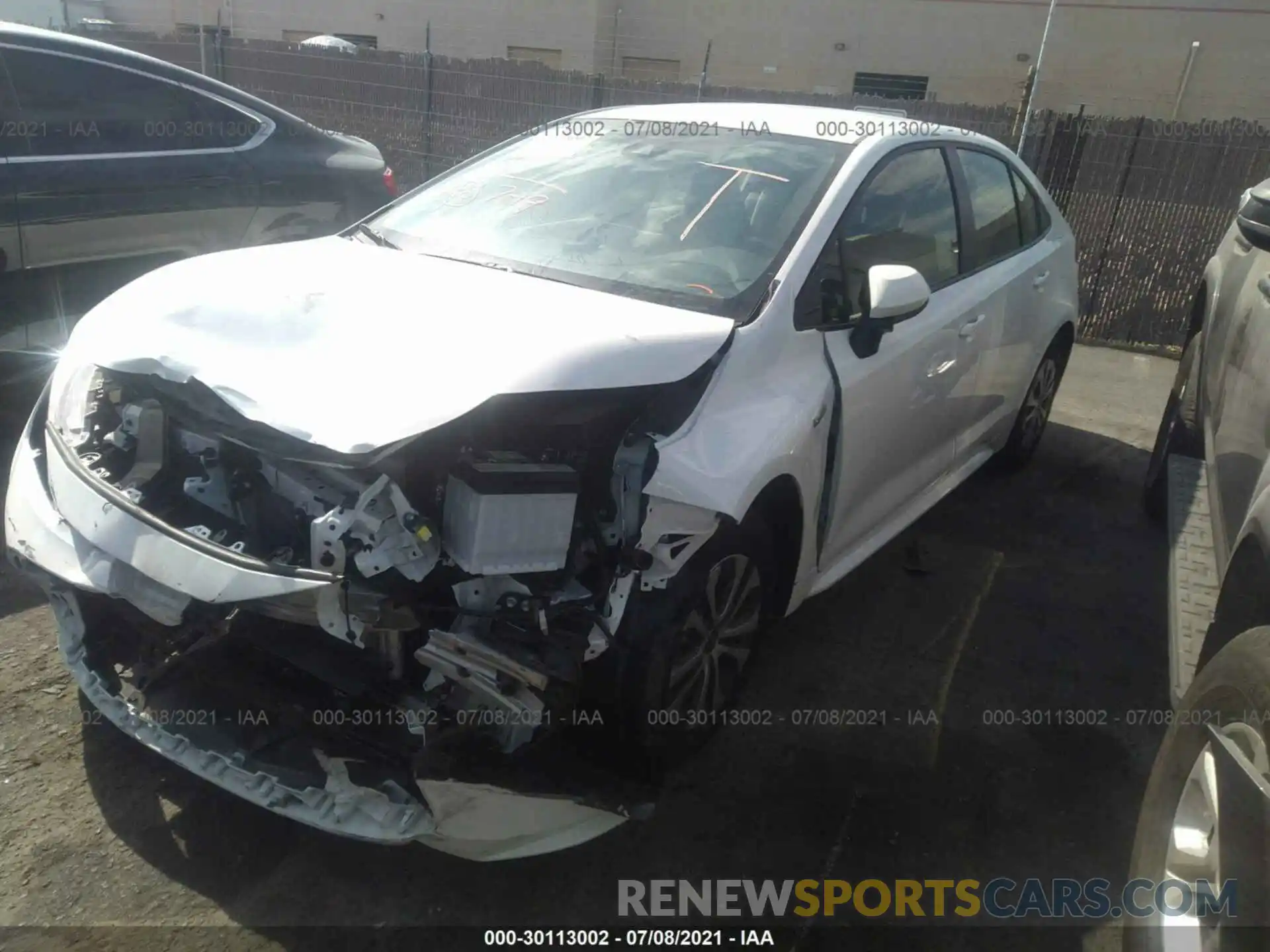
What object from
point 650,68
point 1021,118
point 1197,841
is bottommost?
point 1197,841

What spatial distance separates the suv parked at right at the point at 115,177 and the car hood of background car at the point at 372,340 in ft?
6.06

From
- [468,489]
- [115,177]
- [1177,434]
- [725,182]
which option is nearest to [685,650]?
[468,489]

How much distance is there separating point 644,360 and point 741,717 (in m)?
1.39

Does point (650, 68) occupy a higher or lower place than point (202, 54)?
higher

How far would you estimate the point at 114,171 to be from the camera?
459 cm

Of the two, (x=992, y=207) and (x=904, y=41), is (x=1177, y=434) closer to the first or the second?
(x=992, y=207)

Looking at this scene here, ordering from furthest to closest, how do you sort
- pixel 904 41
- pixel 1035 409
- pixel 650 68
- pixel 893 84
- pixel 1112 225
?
pixel 650 68 < pixel 893 84 < pixel 904 41 < pixel 1112 225 < pixel 1035 409

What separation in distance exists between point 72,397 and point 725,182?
2.11 m

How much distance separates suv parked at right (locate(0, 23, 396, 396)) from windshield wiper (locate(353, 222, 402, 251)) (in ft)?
5.48

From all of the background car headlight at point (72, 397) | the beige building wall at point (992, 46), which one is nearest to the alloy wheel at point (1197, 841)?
the background car headlight at point (72, 397)

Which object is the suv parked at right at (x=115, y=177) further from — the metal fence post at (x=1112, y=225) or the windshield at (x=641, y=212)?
the metal fence post at (x=1112, y=225)

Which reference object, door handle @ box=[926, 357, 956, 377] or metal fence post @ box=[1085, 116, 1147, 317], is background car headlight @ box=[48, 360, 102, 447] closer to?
door handle @ box=[926, 357, 956, 377]

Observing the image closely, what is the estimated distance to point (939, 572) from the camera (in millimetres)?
4324

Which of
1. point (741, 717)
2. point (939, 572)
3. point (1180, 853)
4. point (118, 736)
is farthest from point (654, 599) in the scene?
point (939, 572)
